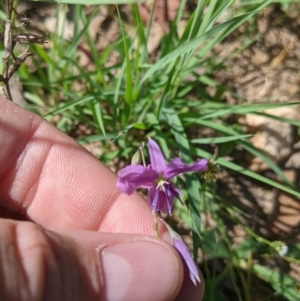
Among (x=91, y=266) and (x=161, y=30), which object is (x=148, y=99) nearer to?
(x=161, y=30)

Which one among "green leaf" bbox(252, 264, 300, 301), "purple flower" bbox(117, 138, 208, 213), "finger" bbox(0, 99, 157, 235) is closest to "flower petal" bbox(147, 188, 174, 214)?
"purple flower" bbox(117, 138, 208, 213)

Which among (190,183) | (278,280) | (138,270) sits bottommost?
(278,280)

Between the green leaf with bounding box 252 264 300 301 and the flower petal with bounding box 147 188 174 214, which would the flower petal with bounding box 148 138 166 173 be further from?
Answer: the green leaf with bounding box 252 264 300 301

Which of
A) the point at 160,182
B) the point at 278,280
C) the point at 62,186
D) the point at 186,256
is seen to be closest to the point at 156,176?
the point at 160,182

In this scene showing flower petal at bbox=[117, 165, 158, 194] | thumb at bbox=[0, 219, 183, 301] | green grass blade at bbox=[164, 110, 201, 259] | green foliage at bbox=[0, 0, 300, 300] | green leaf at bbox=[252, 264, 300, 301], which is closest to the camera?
thumb at bbox=[0, 219, 183, 301]

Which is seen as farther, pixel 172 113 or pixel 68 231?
pixel 172 113

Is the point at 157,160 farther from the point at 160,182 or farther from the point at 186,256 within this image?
the point at 186,256

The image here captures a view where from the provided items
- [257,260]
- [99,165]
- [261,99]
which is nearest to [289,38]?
[261,99]
